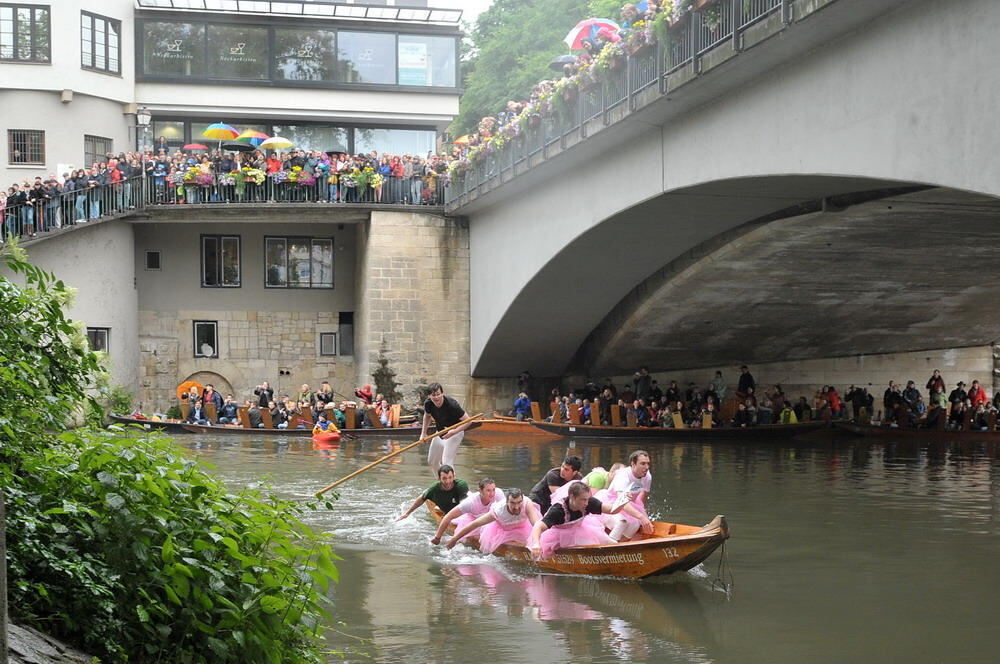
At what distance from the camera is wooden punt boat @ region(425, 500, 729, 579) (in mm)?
10070

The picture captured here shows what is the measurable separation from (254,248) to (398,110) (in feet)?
16.7

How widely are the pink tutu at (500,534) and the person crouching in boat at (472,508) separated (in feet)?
0.80

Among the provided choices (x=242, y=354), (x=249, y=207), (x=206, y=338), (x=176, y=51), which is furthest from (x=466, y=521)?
(x=176, y=51)

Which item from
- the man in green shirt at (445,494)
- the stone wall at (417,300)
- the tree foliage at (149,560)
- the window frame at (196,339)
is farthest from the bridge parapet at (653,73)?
the window frame at (196,339)

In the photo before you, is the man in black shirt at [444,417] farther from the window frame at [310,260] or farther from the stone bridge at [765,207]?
the window frame at [310,260]

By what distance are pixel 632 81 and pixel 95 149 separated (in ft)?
57.6

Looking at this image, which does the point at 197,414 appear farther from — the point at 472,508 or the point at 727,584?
the point at 727,584

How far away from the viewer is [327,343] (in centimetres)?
2948

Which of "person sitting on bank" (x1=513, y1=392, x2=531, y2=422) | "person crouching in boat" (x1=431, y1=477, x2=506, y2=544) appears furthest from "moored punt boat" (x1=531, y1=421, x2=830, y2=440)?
"person crouching in boat" (x1=431, y1=477, x2=506, y2=544)

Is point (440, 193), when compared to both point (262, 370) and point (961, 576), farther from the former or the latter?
point (961, 576)

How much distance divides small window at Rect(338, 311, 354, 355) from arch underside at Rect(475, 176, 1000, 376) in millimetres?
4232

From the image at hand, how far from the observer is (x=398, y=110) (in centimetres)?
3047

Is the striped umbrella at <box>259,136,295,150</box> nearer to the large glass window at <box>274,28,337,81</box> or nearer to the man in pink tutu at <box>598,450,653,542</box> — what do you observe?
the large glass window at <box>274,28,337,81</box>

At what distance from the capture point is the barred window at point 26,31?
27.7 meters
